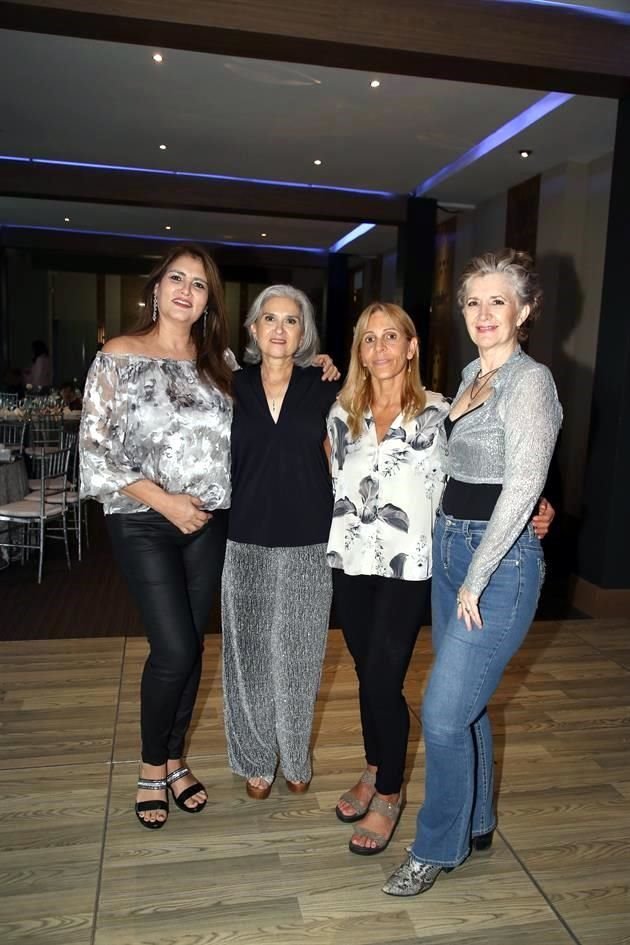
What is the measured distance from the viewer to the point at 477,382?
1958 mm

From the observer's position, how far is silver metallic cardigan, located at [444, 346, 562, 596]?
66.4 inches

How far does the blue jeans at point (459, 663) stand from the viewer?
1.78 m

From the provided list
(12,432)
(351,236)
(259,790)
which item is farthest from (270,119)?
(351,236)

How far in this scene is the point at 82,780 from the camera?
2.53 m

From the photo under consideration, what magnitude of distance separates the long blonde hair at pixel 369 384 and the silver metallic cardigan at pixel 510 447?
11.8 inches

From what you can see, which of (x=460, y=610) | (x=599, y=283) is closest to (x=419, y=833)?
(x=460, y=610)

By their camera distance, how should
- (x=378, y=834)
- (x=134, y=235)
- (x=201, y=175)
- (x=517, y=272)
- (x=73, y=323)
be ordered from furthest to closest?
1. (x=73, y=323)
2. (x=134, y=235)
3. (x=201, y=175)
4. (x=378, y=834)
5. (x=517, y=272)

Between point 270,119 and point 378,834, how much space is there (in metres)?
5.61

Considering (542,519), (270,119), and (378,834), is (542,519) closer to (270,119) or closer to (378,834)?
(378,834)

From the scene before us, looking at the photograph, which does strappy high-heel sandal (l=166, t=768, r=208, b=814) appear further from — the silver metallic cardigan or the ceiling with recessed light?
the ceiling with recessed light

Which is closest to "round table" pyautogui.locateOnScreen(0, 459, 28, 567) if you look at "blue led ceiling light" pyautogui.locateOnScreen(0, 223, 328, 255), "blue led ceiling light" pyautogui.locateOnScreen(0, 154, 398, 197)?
"blue led ceiling light" pyautogui.locateOnScreen(0, 154, 398, 197)

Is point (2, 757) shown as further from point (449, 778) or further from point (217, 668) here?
point (449, 778)

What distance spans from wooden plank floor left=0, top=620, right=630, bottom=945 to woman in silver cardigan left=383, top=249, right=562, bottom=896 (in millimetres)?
239

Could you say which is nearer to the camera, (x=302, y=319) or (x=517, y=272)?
(x=517, y=272)
